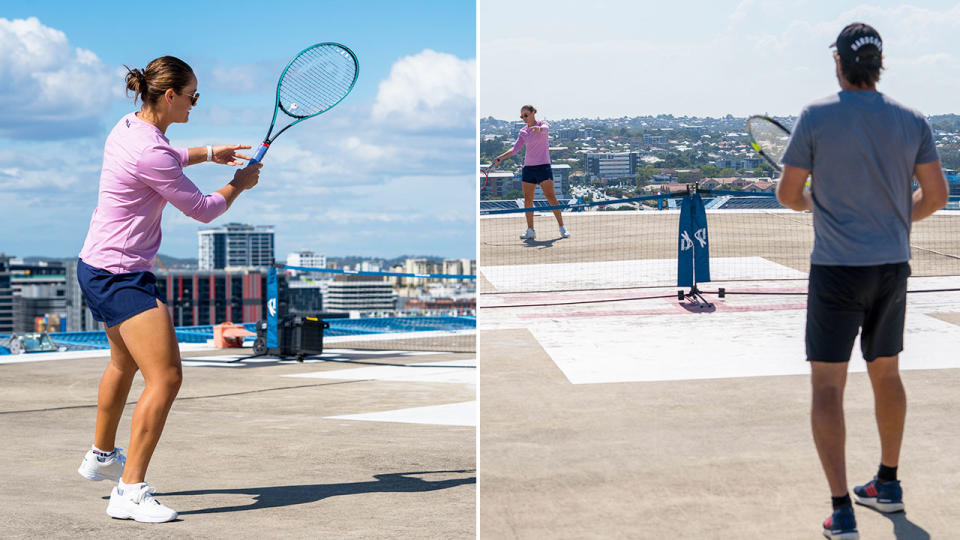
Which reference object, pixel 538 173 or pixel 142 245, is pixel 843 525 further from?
pixel 538 173

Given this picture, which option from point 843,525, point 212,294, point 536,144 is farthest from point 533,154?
point 212,294

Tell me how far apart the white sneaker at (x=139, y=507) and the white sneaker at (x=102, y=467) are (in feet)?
1.36

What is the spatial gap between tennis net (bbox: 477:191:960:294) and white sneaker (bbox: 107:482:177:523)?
22.5ft

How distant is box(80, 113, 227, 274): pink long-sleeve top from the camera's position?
3.93 meters

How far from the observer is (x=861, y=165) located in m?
3.40

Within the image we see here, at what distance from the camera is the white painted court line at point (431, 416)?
6887 mm

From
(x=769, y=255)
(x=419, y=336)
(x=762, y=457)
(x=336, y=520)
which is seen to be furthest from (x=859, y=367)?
(x=419, y=336)

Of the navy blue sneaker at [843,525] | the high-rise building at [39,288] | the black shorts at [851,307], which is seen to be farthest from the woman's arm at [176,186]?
the high-rise building at [39,288]

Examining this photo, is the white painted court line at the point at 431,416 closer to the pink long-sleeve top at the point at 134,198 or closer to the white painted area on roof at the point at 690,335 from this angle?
the white painted area on roof at the point at 690,335

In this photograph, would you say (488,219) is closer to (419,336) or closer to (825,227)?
(419,336)

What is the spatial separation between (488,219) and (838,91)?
58.8ft

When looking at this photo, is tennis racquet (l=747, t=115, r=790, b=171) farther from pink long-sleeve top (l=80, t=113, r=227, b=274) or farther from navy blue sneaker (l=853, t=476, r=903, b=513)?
pink long-sleeve top (l=80, t=113, r=227, b=274)

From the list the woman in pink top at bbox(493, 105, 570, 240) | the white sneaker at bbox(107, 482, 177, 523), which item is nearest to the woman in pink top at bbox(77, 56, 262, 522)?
the white sneaker at bbox(107, 482, 177, 523)

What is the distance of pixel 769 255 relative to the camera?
1492 cm
